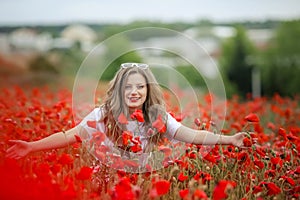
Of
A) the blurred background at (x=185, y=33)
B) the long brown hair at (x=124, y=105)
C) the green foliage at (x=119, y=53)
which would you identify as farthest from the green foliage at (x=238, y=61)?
the long brown hair at (x=124, y=105)

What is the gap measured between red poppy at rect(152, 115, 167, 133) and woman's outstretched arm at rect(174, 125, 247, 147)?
8 cm

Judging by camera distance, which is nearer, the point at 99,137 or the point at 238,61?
the point at 99,137

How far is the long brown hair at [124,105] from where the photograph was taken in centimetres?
239

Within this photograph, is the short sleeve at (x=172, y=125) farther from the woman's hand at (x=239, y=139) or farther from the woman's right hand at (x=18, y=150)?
the woman's right hand at (x=18, y=150)

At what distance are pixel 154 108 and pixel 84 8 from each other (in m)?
11.3

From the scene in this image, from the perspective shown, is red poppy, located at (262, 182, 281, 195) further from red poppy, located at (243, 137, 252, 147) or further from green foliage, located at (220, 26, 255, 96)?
green foliage, located at (220, 26, 255, 96)

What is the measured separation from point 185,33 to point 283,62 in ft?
9.33

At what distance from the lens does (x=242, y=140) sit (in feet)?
7.36

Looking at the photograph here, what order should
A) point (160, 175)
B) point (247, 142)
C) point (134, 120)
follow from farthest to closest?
point (134, 120), point (160, 175), point (247, 142)

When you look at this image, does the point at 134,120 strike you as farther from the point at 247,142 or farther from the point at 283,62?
the point at 283,62

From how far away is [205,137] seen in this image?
2.35 metres

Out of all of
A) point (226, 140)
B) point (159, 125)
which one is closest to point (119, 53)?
point (226, 140)

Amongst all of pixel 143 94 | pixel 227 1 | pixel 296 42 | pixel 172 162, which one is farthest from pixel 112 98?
pixel 296 42

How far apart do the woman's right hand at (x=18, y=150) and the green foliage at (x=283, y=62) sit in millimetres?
12138
